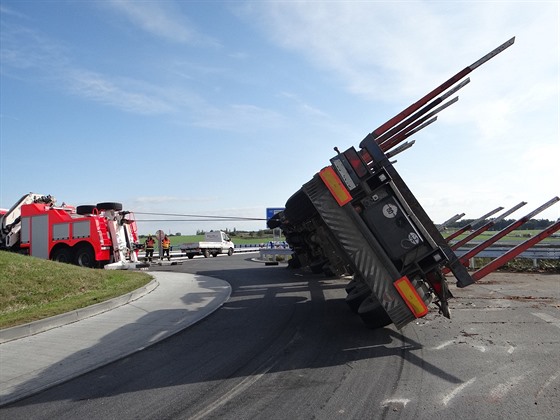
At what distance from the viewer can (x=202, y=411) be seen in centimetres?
433

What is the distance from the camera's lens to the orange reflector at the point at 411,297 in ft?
19.5

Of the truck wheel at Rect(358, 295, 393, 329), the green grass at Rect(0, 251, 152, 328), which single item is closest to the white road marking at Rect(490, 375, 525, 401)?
the truck wheel at Rect(358, 295, 393, 329)

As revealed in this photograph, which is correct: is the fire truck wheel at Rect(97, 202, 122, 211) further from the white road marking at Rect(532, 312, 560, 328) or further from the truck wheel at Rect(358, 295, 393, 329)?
the white road marking at Rect(532, 312, 560, 328)

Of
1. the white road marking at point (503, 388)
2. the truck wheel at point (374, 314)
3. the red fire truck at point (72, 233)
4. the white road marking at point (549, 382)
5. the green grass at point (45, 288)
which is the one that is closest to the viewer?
the white road marking at point (503, 388)

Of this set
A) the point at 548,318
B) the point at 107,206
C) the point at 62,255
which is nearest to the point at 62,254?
the point at 62,255

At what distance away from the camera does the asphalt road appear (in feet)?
14.3

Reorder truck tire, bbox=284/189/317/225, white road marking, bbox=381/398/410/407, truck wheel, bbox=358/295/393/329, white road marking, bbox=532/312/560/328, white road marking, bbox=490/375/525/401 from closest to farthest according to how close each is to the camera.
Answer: white road marking, bbox=381/398/410/407
white road marking, bbox=490/375/525/401
truck wheel, bbox=358/295/393/329
white road marking, bbox=532/312/560/328
truck tire, bbox=284/189/317/225

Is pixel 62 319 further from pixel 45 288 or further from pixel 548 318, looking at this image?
pixel 548 318

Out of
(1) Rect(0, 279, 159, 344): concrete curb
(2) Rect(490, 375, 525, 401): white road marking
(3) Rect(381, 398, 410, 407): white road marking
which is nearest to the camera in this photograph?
(3) Rect(381, 398, 410, 407): white road marking

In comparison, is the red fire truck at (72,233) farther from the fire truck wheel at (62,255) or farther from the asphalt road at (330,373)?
the asphalt road at (330,373)

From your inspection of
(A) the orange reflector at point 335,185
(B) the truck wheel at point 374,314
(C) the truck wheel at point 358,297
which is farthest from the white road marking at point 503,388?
(C) the truck wheel at point 358,297

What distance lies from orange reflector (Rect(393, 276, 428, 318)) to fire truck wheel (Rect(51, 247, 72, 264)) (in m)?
16.7

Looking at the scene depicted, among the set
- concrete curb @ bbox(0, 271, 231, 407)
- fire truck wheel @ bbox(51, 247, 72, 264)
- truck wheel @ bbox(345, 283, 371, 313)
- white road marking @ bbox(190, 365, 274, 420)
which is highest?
fire truck wheel @ bbox(51, 247, 72, 264)

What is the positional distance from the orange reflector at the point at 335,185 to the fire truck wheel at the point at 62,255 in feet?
52.0
